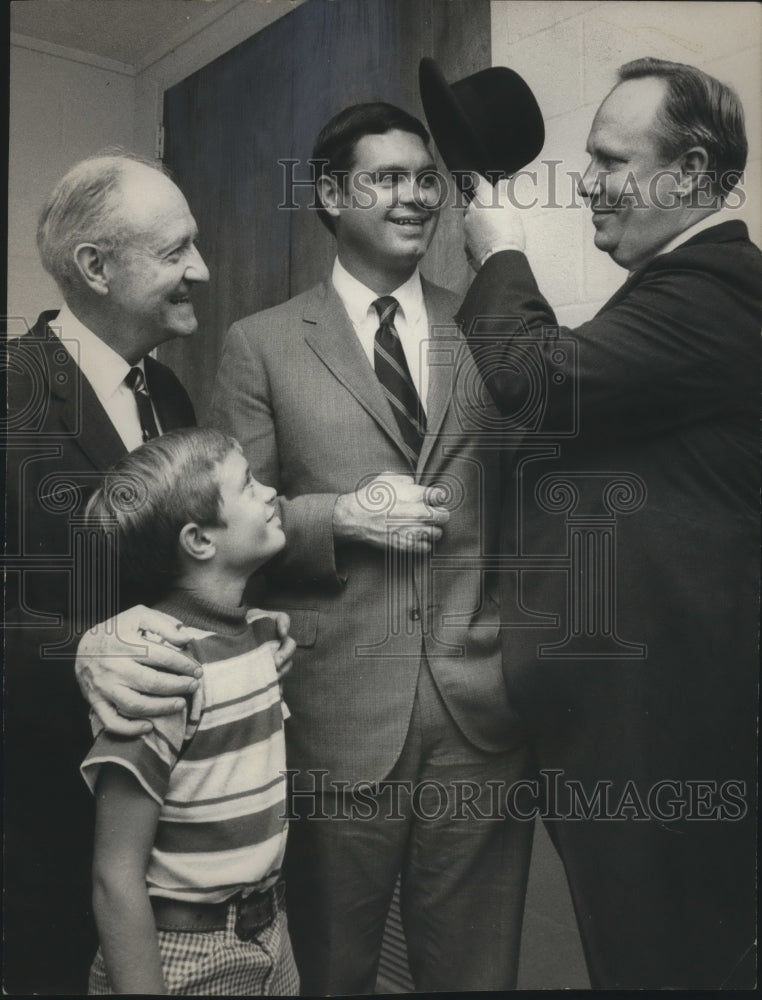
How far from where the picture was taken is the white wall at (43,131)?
1.82 metres

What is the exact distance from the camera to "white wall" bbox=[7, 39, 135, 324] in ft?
5.97

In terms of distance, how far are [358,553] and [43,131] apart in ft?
3.40

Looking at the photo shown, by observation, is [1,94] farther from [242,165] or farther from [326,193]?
[326,193]

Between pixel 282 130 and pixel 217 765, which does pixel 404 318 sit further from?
pixel 217 765

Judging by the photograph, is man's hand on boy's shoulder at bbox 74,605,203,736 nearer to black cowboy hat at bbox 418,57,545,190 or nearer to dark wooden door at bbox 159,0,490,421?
dark wooden door at bbox 159,0,490,421

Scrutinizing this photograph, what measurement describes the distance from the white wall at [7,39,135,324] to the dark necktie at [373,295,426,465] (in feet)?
2.03

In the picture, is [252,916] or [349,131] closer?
[252,916]

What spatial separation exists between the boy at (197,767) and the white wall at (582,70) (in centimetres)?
73

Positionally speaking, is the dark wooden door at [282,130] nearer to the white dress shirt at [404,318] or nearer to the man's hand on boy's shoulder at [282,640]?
the white dress shirt at [404,318]

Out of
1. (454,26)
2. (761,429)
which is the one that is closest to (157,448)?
(454,26)

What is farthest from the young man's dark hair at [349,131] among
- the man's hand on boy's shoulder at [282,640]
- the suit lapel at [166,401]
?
the man's hand on boy's shoulder at [282,640]

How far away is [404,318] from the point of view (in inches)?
71.8

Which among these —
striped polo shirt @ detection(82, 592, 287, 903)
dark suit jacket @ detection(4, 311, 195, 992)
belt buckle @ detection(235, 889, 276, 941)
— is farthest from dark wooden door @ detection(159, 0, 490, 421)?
belt buckle @ detection(235, 889, 276, 941)

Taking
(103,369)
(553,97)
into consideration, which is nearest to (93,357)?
(103,369)
